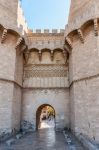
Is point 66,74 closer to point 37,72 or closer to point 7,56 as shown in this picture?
point 37,72

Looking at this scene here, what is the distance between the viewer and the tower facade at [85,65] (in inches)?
367

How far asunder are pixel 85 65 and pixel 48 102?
16.1 feet

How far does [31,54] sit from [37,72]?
154cm

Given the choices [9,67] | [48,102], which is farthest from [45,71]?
[9,67]

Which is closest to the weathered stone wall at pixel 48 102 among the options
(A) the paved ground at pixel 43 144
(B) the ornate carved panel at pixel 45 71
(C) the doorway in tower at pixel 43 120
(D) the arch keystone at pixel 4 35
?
(C) the doorway in tower at pixel 43 120

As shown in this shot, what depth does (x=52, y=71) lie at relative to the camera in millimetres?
14469

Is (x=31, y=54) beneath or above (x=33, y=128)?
above

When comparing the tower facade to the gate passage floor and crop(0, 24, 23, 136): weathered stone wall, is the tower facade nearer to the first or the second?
the gate passage floor

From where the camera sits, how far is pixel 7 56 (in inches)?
448

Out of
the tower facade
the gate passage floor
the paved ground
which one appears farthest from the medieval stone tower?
the gate passage floor

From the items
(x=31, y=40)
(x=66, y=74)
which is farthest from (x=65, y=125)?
(x=31, y=40)

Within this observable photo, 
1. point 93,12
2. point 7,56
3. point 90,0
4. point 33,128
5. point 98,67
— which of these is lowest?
point 33,128

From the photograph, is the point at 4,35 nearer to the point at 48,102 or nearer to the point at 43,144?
the point at 48,102

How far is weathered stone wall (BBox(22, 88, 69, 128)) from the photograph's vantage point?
13.7 m
